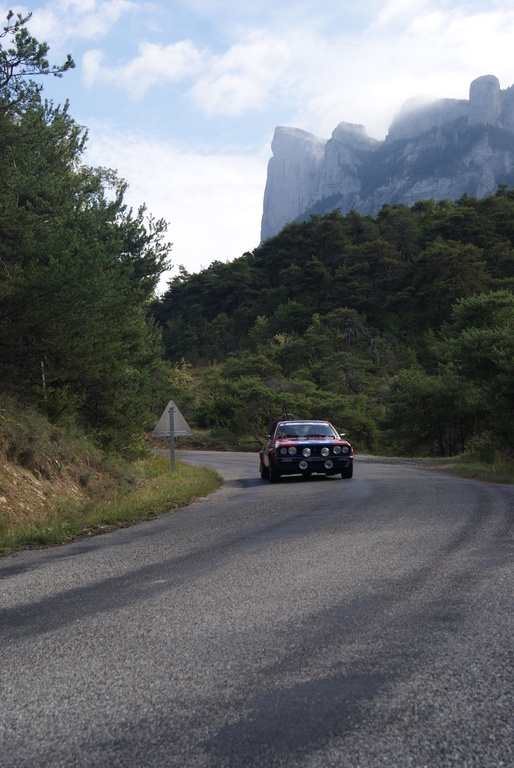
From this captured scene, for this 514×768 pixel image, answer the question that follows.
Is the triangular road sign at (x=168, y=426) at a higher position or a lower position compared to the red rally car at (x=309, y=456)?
higher

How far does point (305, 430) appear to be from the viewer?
18.4 m

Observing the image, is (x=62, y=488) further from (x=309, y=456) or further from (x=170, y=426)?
(x=309, y=456)

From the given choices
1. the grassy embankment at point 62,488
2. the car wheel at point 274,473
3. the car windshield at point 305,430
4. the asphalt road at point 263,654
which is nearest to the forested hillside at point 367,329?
the car windshield at point 305,430

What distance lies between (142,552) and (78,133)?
1805cm

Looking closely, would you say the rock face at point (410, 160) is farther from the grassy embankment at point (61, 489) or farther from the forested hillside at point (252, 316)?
the grassy embankment at point (61, 489)

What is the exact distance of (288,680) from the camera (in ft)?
9.92

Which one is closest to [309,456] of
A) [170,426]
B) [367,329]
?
[170,426]

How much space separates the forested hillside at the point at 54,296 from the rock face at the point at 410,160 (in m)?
144

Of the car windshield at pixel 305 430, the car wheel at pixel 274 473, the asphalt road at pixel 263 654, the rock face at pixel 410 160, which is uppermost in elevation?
the rock face at pixel 410 160

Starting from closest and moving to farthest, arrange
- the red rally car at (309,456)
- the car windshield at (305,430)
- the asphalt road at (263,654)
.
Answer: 1. the asphalt road at (263,654)
2. the red rally car at (309,456)
3. the car windshield at (305,430)

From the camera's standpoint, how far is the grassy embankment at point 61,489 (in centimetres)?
899

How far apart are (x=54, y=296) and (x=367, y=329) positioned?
158 feet

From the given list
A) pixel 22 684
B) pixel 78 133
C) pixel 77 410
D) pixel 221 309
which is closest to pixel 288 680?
pixel 22 684

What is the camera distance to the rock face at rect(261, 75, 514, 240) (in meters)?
156
